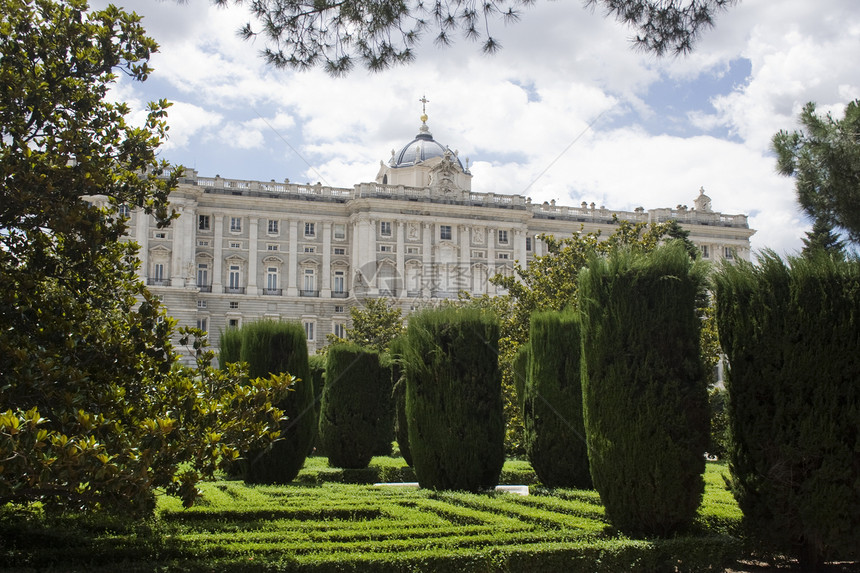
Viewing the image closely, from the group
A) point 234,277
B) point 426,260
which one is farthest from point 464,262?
point 234,277

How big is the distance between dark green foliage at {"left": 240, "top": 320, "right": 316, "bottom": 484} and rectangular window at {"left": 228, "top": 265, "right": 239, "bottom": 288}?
41915mm

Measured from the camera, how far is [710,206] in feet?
213

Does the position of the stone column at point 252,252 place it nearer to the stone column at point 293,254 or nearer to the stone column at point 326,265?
the stone column at point 293,254

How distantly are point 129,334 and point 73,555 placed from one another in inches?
75.1

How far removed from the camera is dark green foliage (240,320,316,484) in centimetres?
1266

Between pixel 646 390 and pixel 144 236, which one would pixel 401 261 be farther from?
pixel 646 390

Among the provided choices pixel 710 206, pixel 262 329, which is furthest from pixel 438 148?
pixel 262 329

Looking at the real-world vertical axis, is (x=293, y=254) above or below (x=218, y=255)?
above

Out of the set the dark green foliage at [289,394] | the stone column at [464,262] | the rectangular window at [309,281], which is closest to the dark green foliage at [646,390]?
the dark green foliage at [289,394]

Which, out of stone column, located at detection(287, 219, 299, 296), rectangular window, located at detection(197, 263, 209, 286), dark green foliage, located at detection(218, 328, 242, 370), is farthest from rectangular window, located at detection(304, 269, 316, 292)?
A: dark green foliage, located at detection(218, 328, 242, 370)

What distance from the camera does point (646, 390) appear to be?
7.68 metres

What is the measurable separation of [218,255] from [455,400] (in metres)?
45.6

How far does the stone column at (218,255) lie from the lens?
5344 cm

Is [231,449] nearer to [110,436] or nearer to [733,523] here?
[110,436]
